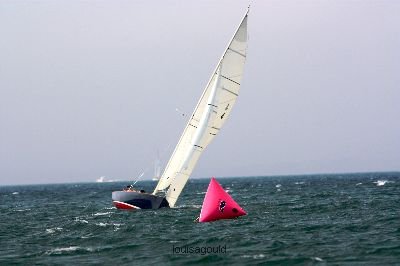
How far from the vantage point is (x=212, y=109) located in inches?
2023

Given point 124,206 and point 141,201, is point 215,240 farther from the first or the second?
point 124,206

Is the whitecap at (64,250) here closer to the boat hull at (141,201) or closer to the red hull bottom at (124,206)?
the boat hull at (141,201)

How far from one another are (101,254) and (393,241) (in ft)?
43.4

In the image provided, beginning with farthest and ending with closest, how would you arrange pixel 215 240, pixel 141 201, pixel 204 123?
pixel 141 201 < pixel 204 123 < pixel 215 240

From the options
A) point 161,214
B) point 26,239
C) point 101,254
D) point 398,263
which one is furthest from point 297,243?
point 161,214

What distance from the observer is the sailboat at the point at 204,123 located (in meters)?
50.5

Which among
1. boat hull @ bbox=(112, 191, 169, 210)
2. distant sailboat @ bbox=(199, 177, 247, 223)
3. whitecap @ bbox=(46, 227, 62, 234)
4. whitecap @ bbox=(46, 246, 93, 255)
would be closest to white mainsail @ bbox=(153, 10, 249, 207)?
boat hull @ bbox=(112, 191, 169, 210)

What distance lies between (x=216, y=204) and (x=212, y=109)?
11.9 meters

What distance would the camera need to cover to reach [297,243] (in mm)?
30891

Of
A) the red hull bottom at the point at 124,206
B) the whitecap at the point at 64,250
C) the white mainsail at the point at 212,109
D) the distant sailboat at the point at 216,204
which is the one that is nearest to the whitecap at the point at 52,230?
the whitecap at the point at 64,250

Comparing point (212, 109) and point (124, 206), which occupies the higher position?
point (212, 109)

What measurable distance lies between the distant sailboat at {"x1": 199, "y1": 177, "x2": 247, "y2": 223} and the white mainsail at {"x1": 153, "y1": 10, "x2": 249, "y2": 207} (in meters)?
10.6

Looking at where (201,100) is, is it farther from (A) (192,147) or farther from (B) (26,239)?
(B) (26,239)

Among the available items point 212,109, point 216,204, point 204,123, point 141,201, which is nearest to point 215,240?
point 216,204
